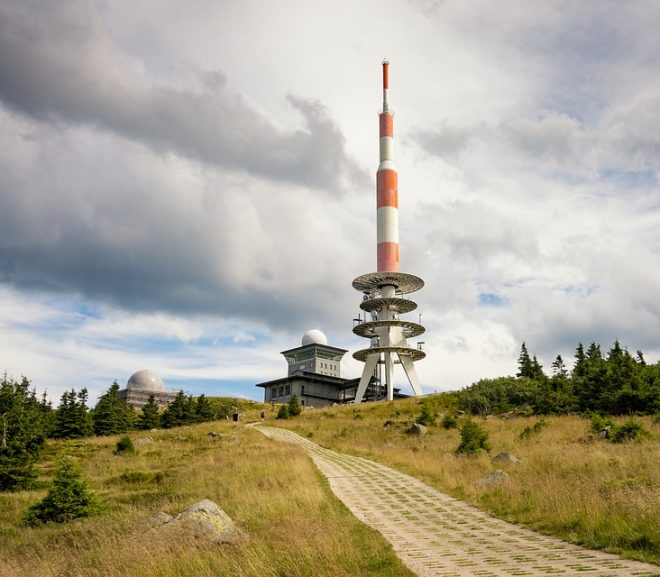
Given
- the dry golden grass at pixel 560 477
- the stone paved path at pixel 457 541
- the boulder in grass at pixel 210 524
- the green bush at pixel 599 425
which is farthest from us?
the green bush at pixel 599 425

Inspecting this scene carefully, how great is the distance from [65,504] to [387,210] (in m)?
64.7

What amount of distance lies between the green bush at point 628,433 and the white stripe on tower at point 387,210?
54861mm

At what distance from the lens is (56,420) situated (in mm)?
60531

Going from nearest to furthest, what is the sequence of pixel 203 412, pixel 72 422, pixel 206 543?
pixel 206 543, pixel 72 422, pixel 203 412

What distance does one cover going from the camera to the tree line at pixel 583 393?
3831cm

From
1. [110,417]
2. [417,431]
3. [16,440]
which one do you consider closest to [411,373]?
[110,417]

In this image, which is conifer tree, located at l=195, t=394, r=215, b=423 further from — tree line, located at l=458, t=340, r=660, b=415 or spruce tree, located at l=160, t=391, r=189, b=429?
tree line, located at l=458, t=340, r=660, b=415

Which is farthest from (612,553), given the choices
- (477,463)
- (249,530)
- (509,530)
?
(477,463)

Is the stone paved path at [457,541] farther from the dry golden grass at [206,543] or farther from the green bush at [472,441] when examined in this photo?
the green bush at [472,441]

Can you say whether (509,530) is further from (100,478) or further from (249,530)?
(100,478)

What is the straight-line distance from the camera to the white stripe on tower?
78.3 meters

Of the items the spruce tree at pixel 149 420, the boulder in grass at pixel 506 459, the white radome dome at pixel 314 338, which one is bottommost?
the boulder in grass at pixel 506 459

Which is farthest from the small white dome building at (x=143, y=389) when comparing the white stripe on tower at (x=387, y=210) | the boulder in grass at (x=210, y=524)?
the boulder in grass at (x=210, y=524)

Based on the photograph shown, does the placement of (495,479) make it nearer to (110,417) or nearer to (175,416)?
(110,417)
